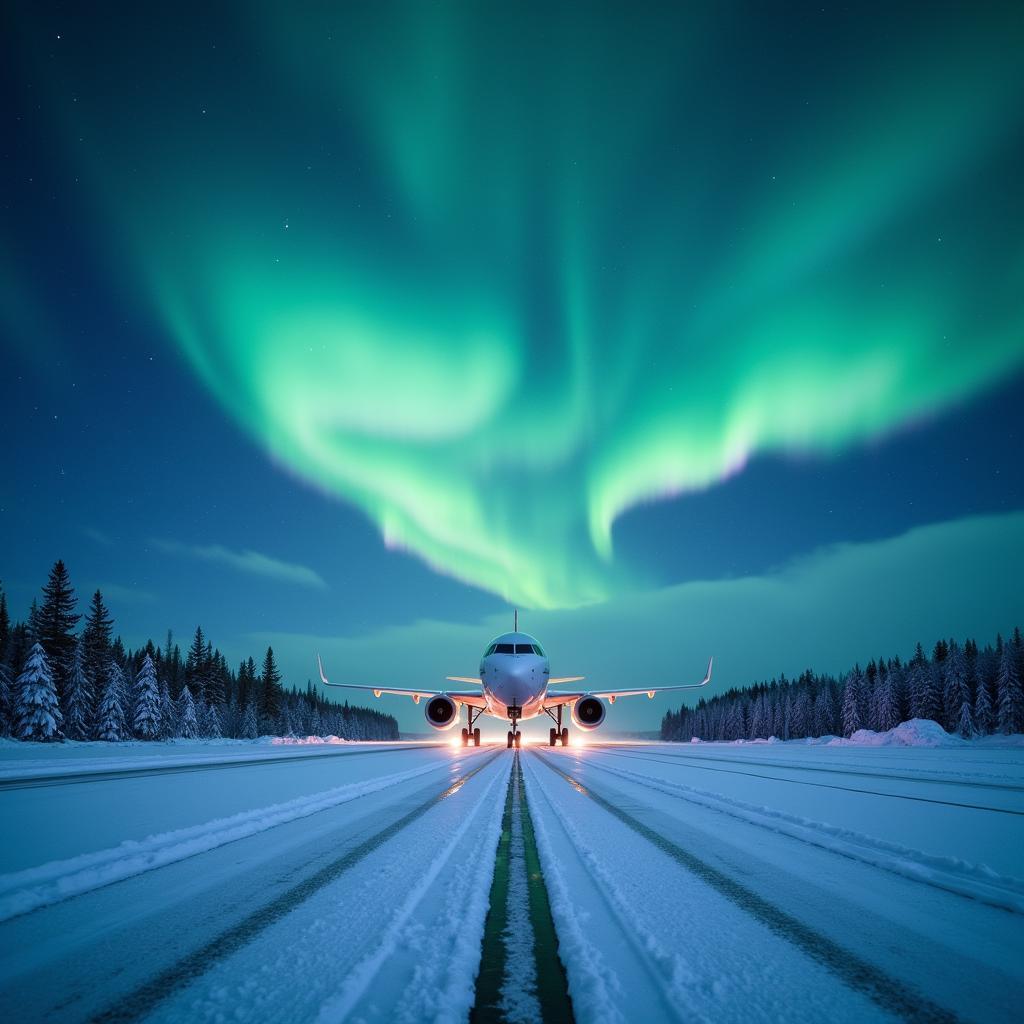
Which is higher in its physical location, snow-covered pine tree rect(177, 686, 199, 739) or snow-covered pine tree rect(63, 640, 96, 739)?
snow-covered pine tree rect(63, 640, 96, 739)

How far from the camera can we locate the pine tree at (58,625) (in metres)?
43.6

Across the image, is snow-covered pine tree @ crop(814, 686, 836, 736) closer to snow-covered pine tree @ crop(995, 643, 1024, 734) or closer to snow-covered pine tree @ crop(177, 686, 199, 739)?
snow-covered pine tree @ crop(995, 643, 1024, 734)

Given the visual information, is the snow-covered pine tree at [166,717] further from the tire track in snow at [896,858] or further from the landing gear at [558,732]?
the tire track in snow at [896,858]

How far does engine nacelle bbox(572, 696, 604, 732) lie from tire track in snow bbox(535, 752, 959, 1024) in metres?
24.6

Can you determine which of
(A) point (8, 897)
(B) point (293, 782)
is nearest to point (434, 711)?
(B) point (293, 782)

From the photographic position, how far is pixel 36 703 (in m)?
34.8

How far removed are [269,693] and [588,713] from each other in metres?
67.2

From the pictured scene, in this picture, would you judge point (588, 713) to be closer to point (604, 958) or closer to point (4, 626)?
point (604, 958)

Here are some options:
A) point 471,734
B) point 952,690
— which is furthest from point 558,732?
point 952,690

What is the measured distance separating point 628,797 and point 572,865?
427 centimetres

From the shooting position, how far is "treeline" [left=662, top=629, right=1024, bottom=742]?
2221 inches

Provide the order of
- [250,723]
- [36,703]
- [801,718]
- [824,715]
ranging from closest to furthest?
[36,703] → [250,723] → [824,715] → [801,718]

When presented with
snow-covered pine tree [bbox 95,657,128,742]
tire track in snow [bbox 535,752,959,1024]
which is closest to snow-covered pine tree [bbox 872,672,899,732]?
tire track in snow [bbox 535,752,959,1024]

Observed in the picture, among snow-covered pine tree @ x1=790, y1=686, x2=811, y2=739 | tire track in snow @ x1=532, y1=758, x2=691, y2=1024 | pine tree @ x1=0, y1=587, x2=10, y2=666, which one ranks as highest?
pine tree @ x1=0, y1=587, x2=10, y2=666
